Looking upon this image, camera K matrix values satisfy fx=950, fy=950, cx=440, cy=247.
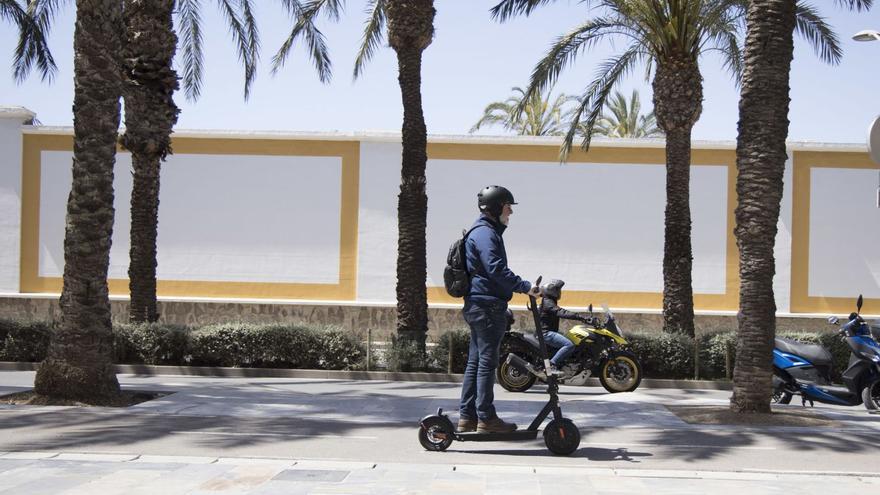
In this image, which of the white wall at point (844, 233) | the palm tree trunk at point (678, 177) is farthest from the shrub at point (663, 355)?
the white wall at point (844, 233)

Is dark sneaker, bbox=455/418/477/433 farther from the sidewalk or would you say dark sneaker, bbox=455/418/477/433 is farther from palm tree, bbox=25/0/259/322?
palm tree, bbox=25/0/259/322

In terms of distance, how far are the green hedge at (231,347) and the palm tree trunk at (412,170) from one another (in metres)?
1.19

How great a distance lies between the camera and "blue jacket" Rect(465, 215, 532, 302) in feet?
24.5

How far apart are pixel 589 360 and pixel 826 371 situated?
10.6ft

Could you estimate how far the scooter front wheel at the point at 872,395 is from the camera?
37.3 feet

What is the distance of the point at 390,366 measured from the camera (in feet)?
52.8

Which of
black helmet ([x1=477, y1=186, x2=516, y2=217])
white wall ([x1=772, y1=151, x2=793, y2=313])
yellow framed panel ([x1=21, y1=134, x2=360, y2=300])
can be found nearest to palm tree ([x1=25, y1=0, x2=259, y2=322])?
yellow framed panel ([x1=21, y1=134, x2=360, y2=300])

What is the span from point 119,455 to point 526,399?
6160 mm

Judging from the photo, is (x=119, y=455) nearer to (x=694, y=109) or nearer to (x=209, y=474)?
(x=209, y=474)

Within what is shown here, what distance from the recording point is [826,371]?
470 inches

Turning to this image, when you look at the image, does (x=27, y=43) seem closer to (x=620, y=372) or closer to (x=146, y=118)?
(x=146, y=118)

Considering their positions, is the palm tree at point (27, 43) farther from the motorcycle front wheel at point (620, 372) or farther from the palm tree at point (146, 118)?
the motorcycle front wheel at point (620, 372)

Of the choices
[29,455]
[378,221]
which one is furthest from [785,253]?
[29,455]

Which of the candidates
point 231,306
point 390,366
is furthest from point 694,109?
point 231,306
